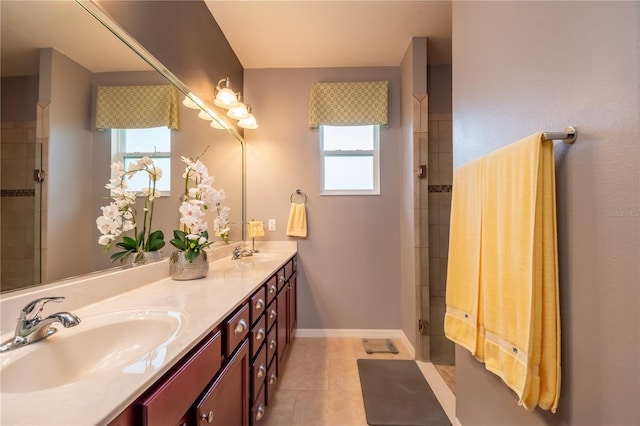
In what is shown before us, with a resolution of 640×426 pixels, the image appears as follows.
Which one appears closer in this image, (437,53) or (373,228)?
(437,53)

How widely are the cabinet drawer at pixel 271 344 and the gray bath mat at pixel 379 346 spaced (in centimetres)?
101

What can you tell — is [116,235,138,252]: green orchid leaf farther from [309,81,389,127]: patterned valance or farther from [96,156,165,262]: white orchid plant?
[309,81,389,127]: patterned valance

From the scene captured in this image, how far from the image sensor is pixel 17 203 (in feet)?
2.30

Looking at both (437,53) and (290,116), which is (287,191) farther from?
(437,53)

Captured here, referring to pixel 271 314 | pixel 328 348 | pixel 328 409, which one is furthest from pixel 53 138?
pixel 328 348

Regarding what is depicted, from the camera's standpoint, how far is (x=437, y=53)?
2246 millimetres

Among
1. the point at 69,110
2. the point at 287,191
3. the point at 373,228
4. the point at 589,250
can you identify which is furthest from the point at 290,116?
the point at 589,250

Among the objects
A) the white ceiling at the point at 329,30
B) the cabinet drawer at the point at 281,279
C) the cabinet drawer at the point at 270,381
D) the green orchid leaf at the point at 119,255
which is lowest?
the cabinet drawer at the point at 270,381

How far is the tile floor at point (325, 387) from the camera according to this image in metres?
1.45

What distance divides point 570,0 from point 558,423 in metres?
1.21

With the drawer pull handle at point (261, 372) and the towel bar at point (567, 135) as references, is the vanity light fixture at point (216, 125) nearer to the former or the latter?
the drawer pull handle at point (261, 372)

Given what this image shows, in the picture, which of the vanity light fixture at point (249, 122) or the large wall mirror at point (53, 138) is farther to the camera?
the vanity light fixture at point (249, 122)

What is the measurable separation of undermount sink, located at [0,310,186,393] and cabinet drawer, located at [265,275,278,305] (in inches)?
25.4

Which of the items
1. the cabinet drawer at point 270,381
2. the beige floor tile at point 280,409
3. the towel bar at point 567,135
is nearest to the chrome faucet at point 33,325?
the cabinet drawer at point 270,381
